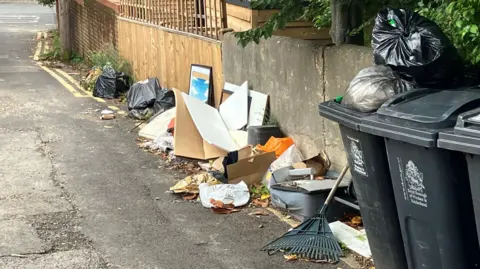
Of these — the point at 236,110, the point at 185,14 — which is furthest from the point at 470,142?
the point at 185,14

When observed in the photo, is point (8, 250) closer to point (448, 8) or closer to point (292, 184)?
point (292, 184)

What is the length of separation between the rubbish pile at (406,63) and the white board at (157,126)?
188 inches

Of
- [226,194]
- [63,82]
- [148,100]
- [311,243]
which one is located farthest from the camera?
[63,82]

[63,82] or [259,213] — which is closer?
[259,213]

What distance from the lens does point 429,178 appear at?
354 centimetres

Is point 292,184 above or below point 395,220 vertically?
below

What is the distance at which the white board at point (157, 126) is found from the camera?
29.5ft

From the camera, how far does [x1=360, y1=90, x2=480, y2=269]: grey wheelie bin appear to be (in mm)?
3467

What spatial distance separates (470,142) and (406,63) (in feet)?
4.17

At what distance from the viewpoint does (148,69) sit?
496 inches

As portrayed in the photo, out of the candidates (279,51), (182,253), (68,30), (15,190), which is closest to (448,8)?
(182,253)

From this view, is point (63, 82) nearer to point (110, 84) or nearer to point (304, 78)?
point (110, 84)

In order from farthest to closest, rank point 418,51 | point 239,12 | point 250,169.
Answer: point 239,12
point 250,169
point 418,51

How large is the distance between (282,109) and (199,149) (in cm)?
105
